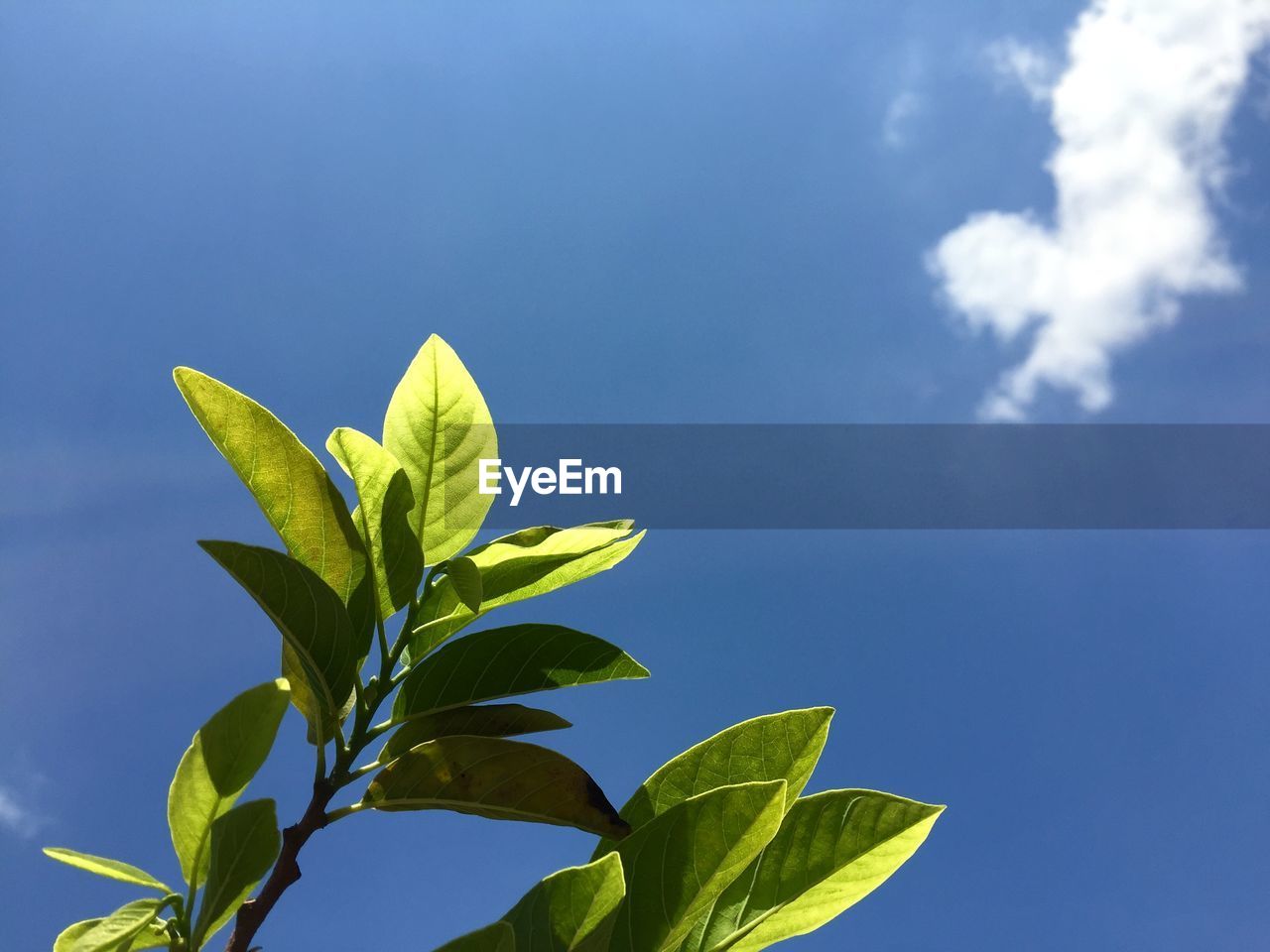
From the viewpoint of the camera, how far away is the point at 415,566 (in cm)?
151

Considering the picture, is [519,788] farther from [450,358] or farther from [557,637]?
[450,358]

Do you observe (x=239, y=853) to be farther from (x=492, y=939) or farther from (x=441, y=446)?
(x=441, y=446)

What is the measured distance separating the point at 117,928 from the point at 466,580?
1.92 feet

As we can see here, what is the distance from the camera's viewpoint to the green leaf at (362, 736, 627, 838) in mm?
1398

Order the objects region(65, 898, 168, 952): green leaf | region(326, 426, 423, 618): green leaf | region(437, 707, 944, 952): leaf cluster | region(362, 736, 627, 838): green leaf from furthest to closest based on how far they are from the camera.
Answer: region(326, 426, 423, 618): green leaf
region(362, 736, 627, 838): green leaf
region(437, 707, 944, 952): leaf cluster
region(65, 898, 168, 952): green leaf

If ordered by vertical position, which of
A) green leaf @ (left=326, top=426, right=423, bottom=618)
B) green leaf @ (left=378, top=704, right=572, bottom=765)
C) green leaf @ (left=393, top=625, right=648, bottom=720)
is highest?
green leaf @ (left=326, top=426, right=423, bottom=618)

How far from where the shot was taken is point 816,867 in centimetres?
144

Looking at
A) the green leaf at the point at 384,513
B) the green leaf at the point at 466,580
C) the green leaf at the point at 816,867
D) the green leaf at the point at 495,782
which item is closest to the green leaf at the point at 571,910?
the green leaf at the point at 495,782

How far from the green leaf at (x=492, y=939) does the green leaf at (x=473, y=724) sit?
34 centimetres

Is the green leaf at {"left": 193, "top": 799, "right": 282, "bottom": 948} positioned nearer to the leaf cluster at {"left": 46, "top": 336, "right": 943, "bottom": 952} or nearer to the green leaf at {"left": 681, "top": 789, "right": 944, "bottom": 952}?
the leaf cluster at {"left": 46, "top": 336, "right": 943, "bottom": 952}

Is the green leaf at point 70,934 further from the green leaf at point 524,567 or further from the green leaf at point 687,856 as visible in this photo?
the green leaf at point 687,856

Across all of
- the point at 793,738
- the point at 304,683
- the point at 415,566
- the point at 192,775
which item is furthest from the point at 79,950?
the point at 793,738

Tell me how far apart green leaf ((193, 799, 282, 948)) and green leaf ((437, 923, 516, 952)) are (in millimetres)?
284

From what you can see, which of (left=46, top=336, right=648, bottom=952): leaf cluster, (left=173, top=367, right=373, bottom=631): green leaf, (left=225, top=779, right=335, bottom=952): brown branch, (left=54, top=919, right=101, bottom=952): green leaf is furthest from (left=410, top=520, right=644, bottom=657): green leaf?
(left=54, top=919, right=101, bottom=952): green leaf
